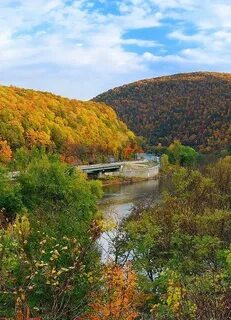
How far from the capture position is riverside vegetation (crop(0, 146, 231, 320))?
11023 millimetres

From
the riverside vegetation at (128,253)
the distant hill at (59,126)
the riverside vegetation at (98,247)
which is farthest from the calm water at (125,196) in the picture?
the distant hill at (59,126)

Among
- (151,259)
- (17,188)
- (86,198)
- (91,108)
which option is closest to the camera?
(151,259)

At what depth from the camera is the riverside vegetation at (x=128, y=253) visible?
434 inches

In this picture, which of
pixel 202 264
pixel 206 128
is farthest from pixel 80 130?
pixel 202 264

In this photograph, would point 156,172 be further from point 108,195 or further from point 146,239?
point 146,239

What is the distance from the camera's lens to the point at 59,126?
128000 millimetres

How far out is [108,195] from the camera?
83.5 metres

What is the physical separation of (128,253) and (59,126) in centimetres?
10009

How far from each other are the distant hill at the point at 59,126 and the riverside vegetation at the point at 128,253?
45721 mm

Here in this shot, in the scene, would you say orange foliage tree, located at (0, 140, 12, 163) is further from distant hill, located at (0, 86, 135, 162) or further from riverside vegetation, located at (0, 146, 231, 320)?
riverside vegetation, located at (0, 146, 231, 320)

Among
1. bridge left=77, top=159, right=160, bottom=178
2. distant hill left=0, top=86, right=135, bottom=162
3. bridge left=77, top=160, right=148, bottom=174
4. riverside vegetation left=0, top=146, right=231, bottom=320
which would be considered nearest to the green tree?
bridge left=77, top=159, right=160, bottom=178

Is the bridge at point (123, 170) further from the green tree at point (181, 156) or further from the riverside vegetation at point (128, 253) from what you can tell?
the riverside vegetation at point (128, 253)

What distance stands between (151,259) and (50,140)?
293ft

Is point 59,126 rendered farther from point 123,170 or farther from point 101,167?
point 123,170
